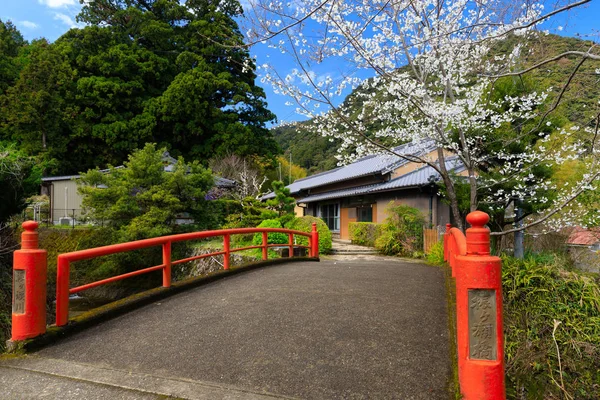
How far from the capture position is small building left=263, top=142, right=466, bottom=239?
15.5m

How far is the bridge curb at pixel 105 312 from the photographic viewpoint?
3684 mm

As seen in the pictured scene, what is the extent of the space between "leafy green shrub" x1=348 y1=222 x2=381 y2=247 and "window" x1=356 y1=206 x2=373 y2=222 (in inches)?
43.6

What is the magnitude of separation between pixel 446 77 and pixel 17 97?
30.0 meters

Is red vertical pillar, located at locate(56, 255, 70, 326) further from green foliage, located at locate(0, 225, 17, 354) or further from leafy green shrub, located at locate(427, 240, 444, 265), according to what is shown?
leafy green shrub, located at locate(427, 240, 444, 265)

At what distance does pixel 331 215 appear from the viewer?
2355 cm

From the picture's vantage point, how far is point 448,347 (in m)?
3.56

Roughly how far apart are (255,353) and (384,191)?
1462 centimetres

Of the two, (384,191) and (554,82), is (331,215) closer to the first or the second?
(384,191)

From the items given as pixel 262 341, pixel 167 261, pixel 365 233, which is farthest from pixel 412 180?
pixel 262 341

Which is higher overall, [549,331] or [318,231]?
[318,231]

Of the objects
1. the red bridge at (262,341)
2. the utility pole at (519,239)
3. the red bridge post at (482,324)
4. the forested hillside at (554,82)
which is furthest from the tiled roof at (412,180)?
the red bridge post at (482,324)

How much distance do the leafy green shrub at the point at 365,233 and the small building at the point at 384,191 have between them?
106 centimetres

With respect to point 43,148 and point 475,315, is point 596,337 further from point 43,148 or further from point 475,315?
point 43,148

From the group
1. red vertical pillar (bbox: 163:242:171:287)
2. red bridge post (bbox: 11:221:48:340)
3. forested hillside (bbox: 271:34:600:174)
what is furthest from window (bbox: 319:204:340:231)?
red bridge post (bbox: 11:221:48:340)
